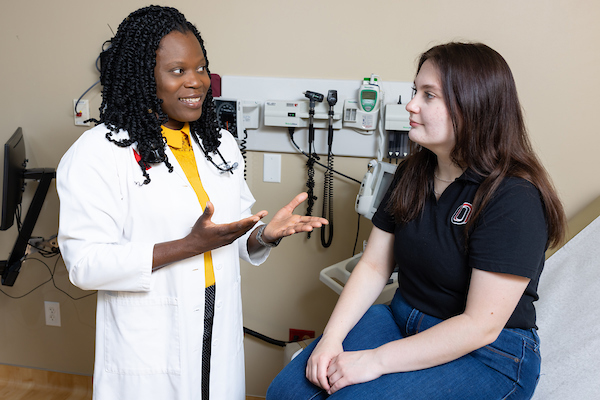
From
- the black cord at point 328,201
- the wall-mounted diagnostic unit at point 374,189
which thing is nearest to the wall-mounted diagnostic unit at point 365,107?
the black cord at point 328,201

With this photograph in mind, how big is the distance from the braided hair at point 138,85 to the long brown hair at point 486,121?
2.31ft

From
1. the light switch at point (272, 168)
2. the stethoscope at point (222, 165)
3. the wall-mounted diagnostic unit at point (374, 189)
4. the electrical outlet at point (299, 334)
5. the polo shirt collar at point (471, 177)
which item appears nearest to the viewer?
the polo shirt collar at point (471, 177)

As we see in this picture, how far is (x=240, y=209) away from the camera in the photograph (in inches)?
55.8

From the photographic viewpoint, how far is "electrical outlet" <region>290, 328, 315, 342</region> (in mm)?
2154

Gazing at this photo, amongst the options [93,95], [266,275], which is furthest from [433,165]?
[93,95]

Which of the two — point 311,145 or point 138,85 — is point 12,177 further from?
point 311,145

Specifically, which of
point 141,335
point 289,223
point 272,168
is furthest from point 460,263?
point 272,168

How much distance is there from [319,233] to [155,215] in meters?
1.02

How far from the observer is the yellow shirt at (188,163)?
4.01 ft

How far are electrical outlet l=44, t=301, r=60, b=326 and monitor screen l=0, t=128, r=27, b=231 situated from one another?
572mm

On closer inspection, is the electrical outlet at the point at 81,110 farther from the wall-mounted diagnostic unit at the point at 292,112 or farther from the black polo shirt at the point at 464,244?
the black polo shirt at the point at 464,244

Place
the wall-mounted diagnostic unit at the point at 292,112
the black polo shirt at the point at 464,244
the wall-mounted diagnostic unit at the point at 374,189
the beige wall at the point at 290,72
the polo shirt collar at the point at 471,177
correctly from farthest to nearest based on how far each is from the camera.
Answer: the wall-mounted diagnostic unit at the point at 292,112 → the beige wall at the point at 290,72 → the wall-mounted diagnostic unit at the point at 374,189 → the polo shirt collar at the point at 471,177 → the black polo shirt at the point at 464,244

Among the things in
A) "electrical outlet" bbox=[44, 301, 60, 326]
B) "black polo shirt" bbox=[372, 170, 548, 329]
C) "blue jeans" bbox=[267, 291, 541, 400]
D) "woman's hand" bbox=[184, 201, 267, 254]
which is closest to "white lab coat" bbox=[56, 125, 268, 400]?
"woman's hand" bbox=[184, 201, 267, 254]

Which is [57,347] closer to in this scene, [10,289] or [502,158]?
[10,289]
